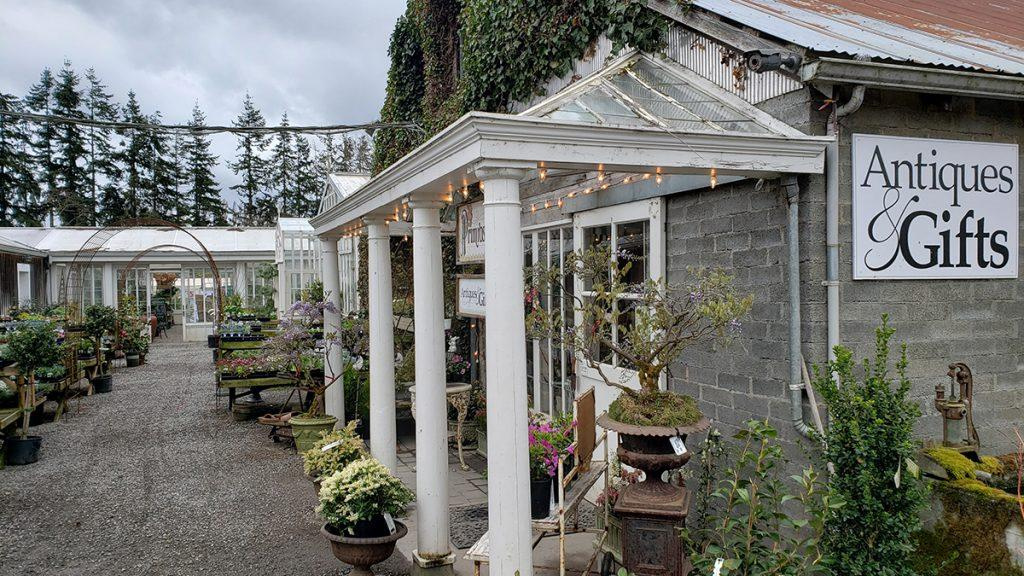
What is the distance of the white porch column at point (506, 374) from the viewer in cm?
339

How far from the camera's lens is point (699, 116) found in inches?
162

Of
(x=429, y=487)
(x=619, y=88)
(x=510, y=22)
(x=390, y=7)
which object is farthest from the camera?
(x=390, y=7)

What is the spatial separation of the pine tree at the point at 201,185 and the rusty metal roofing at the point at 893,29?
38580mm

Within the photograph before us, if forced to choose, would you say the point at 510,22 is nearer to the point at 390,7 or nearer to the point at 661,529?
the point at 661,529

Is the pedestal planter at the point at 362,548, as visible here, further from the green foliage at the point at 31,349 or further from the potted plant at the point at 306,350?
the green foliage at the point at 31,349

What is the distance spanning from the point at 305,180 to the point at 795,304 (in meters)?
40.4

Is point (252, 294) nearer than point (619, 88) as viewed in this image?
No

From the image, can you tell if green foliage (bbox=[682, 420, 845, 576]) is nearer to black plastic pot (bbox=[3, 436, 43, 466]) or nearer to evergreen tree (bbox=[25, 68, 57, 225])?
black plastic pot (bbox=[3, 436, 43, 466])

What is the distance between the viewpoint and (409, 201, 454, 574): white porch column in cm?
459

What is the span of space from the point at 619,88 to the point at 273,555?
4.19 metres

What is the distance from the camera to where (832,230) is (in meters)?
3.88

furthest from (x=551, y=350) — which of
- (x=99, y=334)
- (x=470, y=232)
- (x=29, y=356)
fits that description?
(x=99, y=334)

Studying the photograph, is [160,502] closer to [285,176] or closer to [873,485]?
A: [873,485]

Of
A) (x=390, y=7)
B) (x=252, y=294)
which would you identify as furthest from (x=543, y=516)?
(x=252, y=294)
